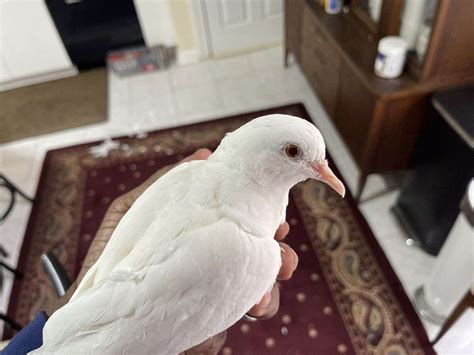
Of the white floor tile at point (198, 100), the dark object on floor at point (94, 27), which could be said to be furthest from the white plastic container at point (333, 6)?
the dark object on floor at point (94, 27)

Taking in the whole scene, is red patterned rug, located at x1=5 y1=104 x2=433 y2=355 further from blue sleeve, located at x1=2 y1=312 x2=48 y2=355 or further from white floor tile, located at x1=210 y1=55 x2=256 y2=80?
blue sleeve, located at x1=2 y1=312 x2=48 y2=355

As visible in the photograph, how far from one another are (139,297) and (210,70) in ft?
7.43

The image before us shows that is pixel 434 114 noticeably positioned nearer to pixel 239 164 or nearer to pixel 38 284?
pixel 239 164

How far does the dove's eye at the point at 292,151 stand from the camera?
2.19 ft

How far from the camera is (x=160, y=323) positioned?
2.25ft

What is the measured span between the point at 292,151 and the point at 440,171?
93 cm

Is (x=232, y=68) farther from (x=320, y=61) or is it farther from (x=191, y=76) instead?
(x=320, y=61)

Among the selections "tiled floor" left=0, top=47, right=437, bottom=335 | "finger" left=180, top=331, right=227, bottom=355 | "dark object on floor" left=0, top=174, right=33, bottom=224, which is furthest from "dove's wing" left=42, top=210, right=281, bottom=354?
"dark object on floor" left=0, top=174, right=33, bottom=224

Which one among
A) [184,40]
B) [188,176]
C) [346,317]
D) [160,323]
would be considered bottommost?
[346,317]

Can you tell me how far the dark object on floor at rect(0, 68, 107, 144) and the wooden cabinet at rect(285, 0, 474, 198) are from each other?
146 centimetres

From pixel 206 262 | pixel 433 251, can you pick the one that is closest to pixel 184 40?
pixel 433 251

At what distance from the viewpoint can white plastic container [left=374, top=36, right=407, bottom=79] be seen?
125cm

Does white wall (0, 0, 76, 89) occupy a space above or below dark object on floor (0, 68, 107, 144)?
above

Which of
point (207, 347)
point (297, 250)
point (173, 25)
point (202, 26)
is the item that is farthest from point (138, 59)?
point (207, 347)
